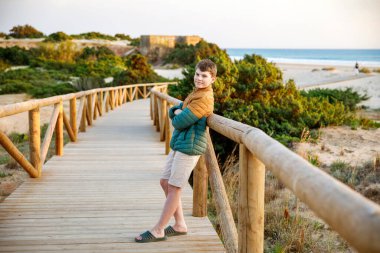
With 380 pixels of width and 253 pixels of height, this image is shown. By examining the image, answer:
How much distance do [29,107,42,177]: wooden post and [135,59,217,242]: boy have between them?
8.66 feet

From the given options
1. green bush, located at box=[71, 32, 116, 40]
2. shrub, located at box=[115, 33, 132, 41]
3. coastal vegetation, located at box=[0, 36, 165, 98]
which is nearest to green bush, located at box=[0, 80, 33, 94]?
coastal vegetation, located at box=[0, 36, 165, 98]

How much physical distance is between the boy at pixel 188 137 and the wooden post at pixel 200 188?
599 mm

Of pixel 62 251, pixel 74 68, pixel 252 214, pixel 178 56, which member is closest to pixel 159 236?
pixel 62 251

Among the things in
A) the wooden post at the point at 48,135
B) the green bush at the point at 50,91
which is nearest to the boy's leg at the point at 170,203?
the wooden post at the point at 48,135

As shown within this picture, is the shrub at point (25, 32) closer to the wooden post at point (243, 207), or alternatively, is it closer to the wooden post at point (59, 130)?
the wooden post at point (59, 130)

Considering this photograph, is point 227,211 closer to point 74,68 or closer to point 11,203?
point 11,203

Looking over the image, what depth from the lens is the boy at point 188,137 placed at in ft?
10.5

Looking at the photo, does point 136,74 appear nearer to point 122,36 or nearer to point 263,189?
point 263,189

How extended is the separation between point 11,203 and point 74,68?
32197 mm

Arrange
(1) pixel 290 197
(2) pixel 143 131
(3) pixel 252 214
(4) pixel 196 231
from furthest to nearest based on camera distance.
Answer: (2) pixel 143 131 < (1) pixel 290 197 < (4) pixel 196 231 < (3) pixel 252 214

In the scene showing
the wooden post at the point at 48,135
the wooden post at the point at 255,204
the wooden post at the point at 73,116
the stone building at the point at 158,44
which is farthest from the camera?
the stone building at the point at 158,44

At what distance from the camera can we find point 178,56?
159 feet

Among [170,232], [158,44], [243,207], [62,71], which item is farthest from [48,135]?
[158,44]

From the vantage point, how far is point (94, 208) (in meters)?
4.35
